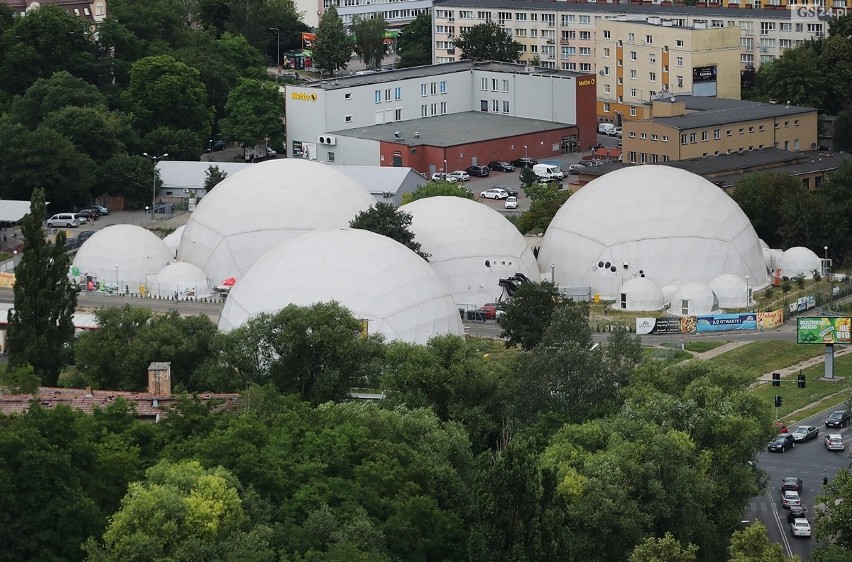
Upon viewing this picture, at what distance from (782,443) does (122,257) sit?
37531mm

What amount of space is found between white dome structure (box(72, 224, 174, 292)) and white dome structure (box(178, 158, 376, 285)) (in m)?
1.36

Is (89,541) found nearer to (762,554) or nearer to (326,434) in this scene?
(326,434)

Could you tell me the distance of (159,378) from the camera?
74.4 m

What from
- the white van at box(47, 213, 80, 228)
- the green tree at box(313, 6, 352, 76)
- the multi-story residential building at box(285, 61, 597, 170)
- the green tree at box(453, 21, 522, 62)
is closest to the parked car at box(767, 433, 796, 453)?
the white van at box(47, 213, 80, 228)

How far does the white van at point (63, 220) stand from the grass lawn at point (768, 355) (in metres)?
41.3

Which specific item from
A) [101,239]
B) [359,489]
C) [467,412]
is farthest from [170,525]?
[101,239]

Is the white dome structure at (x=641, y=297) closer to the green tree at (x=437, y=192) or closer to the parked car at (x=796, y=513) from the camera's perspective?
the green tree at (x=437, y=192)

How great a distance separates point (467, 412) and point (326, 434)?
7.96 m

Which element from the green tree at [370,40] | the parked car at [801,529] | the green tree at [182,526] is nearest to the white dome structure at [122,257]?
the parked car at [801,529]

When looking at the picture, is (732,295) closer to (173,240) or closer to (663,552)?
(173,240)

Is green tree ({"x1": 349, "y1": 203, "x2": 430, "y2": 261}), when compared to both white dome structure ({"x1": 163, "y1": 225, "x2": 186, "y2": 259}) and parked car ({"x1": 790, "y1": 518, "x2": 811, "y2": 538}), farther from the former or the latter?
parked car ({"x1": 790, "y1": 518, "x2": 811, "y2": 538})

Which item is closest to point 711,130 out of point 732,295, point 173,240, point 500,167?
point 500,167

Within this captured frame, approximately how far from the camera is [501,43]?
157 metres

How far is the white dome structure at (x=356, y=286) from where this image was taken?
84.5 meters
